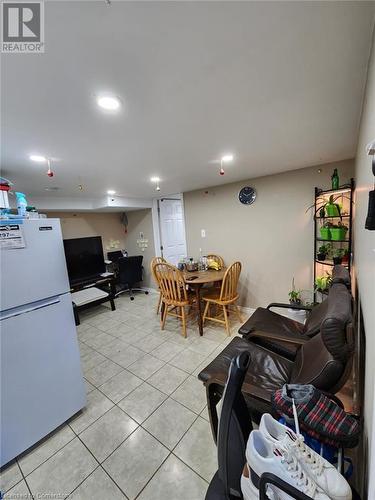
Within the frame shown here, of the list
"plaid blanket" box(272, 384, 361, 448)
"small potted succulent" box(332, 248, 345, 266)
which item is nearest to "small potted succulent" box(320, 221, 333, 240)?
"small potted succulent" box(332, 248, 345, 266)

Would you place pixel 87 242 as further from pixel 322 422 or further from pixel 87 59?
pixel 322 422

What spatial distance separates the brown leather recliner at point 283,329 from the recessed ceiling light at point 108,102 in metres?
1.89

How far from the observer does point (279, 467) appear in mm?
615

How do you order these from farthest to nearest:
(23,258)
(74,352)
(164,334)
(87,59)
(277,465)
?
(164,334)
(74,352)
(23,258)
(87,59)
(277,465)

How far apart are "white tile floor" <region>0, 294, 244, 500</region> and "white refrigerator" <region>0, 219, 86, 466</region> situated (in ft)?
0.57

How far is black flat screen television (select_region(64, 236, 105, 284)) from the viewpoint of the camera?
359 centimetres

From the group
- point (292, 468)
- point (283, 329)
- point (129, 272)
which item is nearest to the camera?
point (292, 468)

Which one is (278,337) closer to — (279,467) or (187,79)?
(279,467)

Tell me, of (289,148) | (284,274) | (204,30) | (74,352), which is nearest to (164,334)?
(74,352)

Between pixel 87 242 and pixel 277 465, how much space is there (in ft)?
13.3

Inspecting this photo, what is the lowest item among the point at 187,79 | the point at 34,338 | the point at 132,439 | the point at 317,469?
the point at 132,439

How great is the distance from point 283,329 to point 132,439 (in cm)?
150

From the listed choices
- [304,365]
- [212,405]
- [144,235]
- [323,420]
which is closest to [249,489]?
[323,420]

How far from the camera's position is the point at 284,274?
9.72ft
